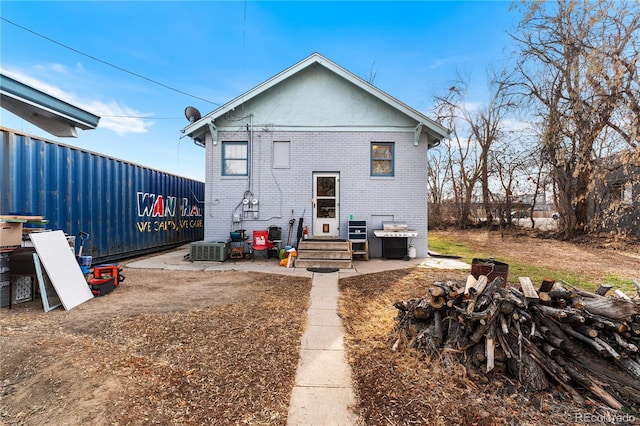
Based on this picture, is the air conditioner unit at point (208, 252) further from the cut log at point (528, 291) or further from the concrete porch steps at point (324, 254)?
the cut log at point (528, 291)

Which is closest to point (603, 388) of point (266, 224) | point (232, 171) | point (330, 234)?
point (330, 234)

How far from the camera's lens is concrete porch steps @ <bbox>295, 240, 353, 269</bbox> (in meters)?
7.68

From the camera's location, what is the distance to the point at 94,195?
7.41 meters

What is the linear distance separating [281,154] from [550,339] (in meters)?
8.10

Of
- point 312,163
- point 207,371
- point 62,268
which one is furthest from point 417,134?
point 62,268

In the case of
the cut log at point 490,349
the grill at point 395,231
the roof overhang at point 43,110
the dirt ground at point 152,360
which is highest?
the roof overhang at point 43,110

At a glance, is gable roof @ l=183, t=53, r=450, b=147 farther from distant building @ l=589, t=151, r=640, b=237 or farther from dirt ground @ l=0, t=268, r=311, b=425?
distant building @ l=589, t=151, r=640, b=237

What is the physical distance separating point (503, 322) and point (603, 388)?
2.98 feet

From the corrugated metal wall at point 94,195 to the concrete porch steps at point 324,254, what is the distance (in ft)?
17.5

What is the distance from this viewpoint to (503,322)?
8.89ft

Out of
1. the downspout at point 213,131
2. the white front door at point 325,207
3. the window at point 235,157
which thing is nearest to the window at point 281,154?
the window at point 235,157

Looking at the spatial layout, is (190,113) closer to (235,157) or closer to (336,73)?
(235,157)

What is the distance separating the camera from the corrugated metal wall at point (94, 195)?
559 cm

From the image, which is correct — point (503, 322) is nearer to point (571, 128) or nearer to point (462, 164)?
point (571, 128)
